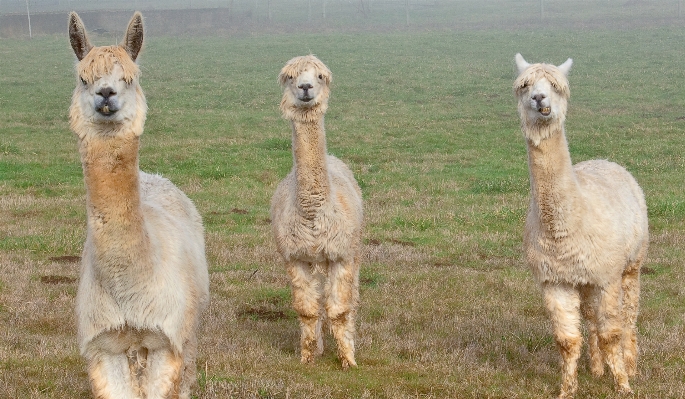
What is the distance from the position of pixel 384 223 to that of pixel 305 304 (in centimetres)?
463

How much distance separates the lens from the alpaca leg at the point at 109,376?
Answer: 476 centimetres

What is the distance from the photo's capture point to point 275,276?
366 inches

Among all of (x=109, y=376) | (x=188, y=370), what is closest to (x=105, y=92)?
(x=109, y=376)

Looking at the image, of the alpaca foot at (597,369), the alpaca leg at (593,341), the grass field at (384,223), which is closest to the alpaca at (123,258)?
the grass field at (384,223)

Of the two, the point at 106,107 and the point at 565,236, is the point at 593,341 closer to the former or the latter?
the point at 565,236

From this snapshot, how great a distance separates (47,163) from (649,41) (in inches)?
1067

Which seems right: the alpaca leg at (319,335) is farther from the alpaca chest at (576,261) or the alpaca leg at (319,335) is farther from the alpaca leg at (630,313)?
the alpaca leg at (630,313)

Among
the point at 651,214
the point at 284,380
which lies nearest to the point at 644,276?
the point at 651,214

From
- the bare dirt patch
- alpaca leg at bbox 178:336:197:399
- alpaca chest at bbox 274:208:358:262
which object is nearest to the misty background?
the bare dirt patch

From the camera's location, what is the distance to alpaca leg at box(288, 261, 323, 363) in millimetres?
6999

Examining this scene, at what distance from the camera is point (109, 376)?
4.80m

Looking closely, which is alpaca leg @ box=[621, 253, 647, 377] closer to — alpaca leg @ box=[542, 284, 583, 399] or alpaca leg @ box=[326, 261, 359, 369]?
alpaca leg @ box=[542, 284, 583, 399]

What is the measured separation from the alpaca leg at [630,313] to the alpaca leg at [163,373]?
3387mm

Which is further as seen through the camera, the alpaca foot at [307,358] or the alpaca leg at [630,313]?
the alpaca foot at [307,358]
